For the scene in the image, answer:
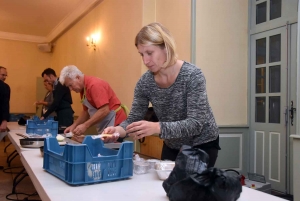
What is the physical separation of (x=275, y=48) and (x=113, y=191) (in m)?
3.01

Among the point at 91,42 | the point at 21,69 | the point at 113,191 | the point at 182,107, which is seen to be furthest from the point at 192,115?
the point at 21,69

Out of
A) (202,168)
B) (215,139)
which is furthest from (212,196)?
(215,139)

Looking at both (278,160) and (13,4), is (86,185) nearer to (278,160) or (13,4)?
(278,160)

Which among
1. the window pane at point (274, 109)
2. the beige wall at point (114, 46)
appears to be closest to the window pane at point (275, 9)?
the window pane at point (274, 109)

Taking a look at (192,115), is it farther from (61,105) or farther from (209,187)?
(61,105)

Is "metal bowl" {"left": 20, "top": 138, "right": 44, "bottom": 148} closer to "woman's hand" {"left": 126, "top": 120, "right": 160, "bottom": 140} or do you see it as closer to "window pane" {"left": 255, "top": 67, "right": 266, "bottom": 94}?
"woman's hand" {"left": 126, "top": 120, "right": 160, "bottom": 140}

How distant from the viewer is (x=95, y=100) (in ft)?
8.86

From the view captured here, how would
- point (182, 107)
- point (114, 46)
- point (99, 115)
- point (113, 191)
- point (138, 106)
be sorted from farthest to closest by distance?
point (114, 46), point (99, 115), point (138, 106), point (182, 107), point (113, 191)

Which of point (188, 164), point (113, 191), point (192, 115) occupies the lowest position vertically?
point (113, 191)

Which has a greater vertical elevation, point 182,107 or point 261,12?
point 261,12

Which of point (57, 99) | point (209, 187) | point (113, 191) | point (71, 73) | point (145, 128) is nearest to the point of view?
point (209, 187)

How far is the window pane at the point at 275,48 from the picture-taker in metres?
3.40

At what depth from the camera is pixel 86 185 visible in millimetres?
1103

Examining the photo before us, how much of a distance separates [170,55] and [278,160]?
8.36 ft
